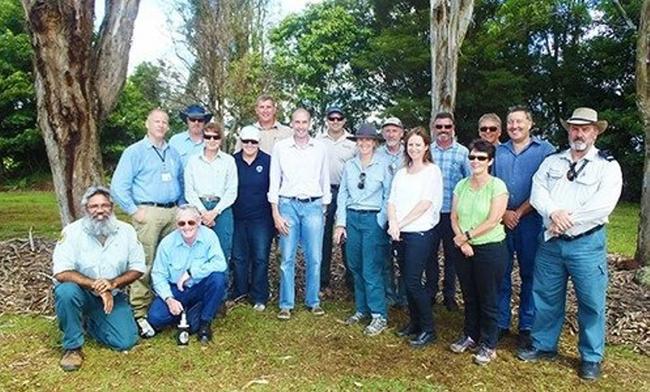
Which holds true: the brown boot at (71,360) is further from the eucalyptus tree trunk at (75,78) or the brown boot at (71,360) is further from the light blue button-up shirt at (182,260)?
the eucalyptus tree trunk at (75,78)

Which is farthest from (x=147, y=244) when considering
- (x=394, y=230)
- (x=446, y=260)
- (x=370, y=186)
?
(x=446, y=260)

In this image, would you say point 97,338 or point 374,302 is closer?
point 97,338

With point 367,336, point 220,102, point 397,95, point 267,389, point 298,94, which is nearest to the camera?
point 267,389

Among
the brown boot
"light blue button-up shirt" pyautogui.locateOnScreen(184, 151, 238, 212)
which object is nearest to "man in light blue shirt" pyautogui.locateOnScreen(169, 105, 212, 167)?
"light blue button-up shirt" pyautogui.locateOnScreen(184, 151, 238, 212)

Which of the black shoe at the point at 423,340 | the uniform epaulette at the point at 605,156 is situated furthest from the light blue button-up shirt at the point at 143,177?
the uniform epaulette at the point at 605,156

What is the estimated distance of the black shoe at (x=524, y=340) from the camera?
14.6ft

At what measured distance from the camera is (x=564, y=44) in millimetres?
22016

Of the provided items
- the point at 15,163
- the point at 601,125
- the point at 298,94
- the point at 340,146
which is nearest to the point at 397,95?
the point at 298,94

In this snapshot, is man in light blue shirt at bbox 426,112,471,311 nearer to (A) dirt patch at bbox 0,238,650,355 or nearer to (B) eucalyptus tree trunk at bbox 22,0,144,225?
(A) dirt patch at bbox 0,238,650,355

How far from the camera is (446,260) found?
5.24 meters

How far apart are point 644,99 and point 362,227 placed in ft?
11.6

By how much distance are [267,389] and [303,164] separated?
2.00 meters

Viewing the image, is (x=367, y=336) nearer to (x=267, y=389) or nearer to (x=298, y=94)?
(x=267, y=389)

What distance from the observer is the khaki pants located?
491cm
